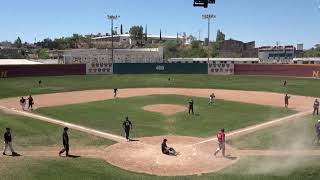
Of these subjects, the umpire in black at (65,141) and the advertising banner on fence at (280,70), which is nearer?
the umpire in black at (65,141)

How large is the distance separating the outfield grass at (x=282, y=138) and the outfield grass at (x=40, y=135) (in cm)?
937

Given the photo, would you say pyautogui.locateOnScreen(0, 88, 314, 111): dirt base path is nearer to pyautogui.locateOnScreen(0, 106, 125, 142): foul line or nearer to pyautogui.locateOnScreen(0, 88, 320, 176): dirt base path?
pyautogui.locateOnScreen(0, 106, 125, 142): foul line

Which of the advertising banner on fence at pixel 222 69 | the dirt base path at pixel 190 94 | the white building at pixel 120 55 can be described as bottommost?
the dirt base path at pixel 190 94

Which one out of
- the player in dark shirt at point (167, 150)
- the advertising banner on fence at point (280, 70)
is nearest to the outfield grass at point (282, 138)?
the player in dark shirt at point (167, 150)

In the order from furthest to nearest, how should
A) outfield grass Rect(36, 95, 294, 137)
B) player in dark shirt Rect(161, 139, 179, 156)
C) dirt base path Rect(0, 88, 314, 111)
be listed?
dirt base path Rect(0, 88, 314, 111)
outfield grass Rect(36, 95, 294, 137)
player in dark shirt Rect(161, 139, 179, 156)

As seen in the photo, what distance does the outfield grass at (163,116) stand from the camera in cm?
3475

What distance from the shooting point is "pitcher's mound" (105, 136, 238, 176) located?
75.6 feet

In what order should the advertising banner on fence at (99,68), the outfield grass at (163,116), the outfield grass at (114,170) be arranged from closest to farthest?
the outfield grass at (114,170), the outfield grass at (163,116), the advertising banner on fence at (99,68)

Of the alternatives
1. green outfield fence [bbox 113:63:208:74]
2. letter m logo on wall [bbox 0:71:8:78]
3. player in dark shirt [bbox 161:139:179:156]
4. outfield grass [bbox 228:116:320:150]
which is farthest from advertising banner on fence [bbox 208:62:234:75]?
player in dark shirt [bbox 161:139:179:156]

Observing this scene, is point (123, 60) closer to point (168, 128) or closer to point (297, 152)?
point (168, 128)

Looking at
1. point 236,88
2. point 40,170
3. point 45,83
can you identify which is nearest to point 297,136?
point 40,170

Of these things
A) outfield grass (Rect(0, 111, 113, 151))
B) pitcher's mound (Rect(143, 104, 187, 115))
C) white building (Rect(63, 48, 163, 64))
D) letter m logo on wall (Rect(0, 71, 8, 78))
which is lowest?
outfield grass (Rect(0, 111, 113, 151))

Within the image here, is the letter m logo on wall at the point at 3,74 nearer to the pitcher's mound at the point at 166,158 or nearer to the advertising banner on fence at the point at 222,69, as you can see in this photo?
the advertising banner on fence at the point at 222,69

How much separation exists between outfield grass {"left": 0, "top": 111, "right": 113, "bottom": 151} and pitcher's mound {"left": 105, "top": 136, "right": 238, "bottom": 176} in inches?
98.4
